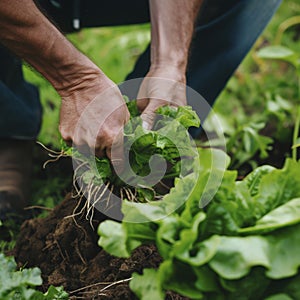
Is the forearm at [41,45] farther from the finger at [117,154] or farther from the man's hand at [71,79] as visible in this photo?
the finger at [117,154]

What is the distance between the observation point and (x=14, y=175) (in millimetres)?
2324

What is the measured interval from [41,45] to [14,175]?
933 mm

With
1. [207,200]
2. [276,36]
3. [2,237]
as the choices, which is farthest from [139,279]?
[276,36]

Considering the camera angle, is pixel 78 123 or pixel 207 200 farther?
pixel 78 123

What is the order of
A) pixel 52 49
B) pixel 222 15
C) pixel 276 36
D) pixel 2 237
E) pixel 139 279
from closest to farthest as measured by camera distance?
pixel 139 279 → pixel 52 49 → pixel 2 237 → pixel 222 15 → pixel 276 36

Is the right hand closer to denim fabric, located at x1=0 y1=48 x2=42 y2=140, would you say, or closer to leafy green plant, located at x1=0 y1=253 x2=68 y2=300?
leafy green plant, located at x1=0 y1=253 x2=68 y2=300

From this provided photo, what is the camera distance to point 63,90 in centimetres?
161

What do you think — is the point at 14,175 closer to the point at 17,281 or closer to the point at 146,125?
the point at 146,125

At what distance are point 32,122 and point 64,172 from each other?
0.26 metres

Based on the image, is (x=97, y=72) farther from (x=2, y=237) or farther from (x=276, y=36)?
(x=276, y=36)

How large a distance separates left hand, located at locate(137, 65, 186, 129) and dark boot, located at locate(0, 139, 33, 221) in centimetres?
74

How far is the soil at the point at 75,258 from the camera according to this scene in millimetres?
1584

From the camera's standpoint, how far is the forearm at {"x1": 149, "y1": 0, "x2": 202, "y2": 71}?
1858 mm

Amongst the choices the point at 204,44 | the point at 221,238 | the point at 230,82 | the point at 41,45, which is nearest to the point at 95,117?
the point at 41,45
